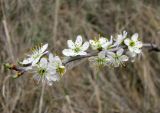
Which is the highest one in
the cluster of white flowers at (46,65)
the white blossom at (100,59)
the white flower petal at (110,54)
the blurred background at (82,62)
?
the blurred background at (82,62)

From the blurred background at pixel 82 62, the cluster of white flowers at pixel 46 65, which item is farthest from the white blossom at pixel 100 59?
the blurred background at pixel 82 62

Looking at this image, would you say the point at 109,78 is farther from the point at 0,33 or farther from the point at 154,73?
the point at 0,33

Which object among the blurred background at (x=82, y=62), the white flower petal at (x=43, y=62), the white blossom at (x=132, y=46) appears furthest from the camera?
the blurred background at (x=82, y=62)

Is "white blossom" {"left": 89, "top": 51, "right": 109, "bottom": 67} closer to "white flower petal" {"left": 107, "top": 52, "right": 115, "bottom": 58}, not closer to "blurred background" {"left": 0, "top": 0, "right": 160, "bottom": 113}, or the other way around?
"white flower petal" {"left": 107, "top": 52, "right": 115, "bottom": 58}

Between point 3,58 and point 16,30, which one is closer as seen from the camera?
point 3,58

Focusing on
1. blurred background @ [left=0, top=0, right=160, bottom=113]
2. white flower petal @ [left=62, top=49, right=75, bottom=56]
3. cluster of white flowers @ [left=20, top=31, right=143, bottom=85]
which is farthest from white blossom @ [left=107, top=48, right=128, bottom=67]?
blurred background @ [left=0, top=0, right=160, bottom=113]

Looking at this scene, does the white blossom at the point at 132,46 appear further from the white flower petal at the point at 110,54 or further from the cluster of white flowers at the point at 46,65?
the cluster of white flowers at the point at 46,65

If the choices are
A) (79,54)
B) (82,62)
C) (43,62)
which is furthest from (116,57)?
(82,62)

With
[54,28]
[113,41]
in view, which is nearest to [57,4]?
[54,28]
